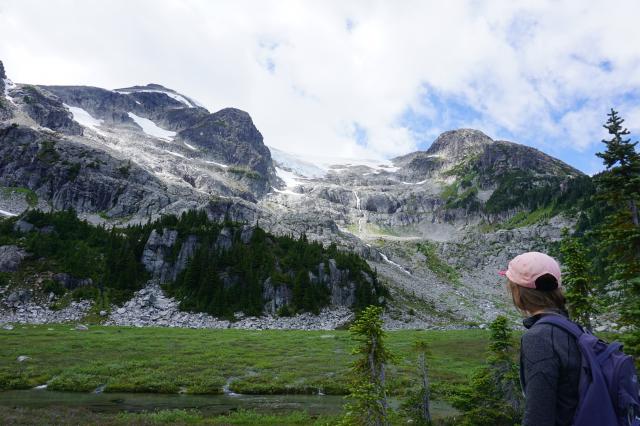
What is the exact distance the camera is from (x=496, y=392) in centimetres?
2283

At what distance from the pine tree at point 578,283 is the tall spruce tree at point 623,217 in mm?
1374

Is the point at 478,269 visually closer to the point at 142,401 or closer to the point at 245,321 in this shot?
the point at 245,321

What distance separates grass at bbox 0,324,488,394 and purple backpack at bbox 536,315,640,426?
25802 mm

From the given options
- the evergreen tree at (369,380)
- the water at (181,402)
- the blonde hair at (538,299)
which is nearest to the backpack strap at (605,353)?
the blonde hair at (538,299)

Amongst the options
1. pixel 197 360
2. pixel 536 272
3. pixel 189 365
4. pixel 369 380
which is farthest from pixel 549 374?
pixel 197 360

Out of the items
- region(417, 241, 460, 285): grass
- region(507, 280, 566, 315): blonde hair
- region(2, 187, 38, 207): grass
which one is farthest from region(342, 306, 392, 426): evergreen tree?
region(2, 187, 38, 207): grass

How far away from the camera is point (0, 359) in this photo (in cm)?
4688

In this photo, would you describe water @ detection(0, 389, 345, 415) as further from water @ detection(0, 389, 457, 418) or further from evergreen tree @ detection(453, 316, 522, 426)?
evergreen tree @ detection(453, 316, 522, 426)

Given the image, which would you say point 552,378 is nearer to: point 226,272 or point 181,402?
point 181,402

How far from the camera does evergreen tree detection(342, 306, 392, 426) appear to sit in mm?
17672

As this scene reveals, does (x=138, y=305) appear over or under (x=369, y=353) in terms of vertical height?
under

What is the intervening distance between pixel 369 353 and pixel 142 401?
86.4ft

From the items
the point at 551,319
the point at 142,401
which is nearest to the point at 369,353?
the point at 551,319

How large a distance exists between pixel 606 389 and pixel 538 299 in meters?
1.10
